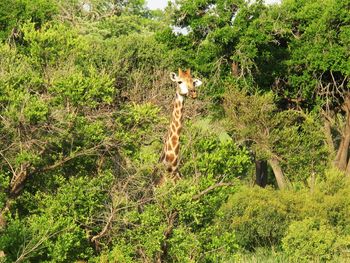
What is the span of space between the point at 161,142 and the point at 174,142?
3.45 metres

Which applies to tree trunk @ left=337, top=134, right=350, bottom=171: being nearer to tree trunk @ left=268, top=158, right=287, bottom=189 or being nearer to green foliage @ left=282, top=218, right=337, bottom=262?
tree trunk @ left=268, top=158, right=287, bottom=189

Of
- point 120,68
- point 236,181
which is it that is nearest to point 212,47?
point 120,68

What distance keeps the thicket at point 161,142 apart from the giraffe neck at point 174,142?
218 mm

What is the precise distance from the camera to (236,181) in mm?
15648

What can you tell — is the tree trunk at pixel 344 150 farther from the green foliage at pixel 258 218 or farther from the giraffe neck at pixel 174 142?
the giraffe neck at pixel 174 142

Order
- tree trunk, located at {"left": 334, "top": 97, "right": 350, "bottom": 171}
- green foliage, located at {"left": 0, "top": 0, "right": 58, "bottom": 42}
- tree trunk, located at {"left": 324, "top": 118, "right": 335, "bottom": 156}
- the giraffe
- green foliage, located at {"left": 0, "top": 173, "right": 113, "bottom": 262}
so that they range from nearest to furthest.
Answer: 1. green foliage, located at {"left": 0, "top": 173, "right": 113, "bottom": 262}
2. the giraffe
3. tree trunk, located at {"left": 324, "top": 118, "right": 335, "bottom": 156}
4. green foliage, located at {"left": 0, "top": 0, "right": 58, "bottom": 42}
5. tree trunk, located at {"left": 334, "top": 97, "right": 350, "bottom": 171}

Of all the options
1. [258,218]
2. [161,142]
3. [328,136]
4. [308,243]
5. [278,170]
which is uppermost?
[161,142]

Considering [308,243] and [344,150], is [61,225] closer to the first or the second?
[308,243]

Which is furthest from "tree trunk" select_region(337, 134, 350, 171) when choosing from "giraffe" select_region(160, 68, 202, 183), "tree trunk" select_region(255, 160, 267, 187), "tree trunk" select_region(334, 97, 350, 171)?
"giraffe" select_region(160, 68, 202, 183)

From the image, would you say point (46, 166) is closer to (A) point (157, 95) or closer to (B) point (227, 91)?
(A) point (157, 95)

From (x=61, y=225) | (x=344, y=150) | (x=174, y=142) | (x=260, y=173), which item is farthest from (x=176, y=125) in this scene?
(x=344, y=150)

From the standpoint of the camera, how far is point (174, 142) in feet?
55.7

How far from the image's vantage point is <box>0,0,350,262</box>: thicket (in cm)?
1452

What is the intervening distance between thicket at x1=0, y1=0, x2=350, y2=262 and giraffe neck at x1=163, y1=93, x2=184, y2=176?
22 centimetres
